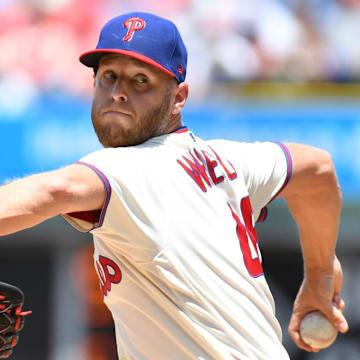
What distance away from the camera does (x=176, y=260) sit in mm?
2230

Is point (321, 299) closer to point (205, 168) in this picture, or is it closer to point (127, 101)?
point (205, 168)

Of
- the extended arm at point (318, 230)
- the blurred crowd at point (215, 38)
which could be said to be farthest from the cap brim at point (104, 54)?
the blurred crowd at point (215, 38)

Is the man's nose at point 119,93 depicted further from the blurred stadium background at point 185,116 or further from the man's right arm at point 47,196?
the blurred stadium background at point 185,116

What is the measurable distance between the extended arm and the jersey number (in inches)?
14.4

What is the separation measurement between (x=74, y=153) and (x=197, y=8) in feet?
6.92

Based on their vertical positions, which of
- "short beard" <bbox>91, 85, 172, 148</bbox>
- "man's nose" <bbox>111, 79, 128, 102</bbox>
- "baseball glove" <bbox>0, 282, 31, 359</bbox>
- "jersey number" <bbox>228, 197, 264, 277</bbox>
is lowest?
"baseball glove" <bbox>0, 282, 31, 359</bbox>

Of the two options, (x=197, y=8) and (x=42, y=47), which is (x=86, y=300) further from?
(x=197, y=8)

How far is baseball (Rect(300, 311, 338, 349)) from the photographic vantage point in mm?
2963

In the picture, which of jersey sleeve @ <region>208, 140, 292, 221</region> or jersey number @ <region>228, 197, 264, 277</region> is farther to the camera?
jersey sleeve @ <region>208, 140, 292, 221</region>

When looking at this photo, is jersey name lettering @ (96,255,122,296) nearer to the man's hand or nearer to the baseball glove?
the baseball glove

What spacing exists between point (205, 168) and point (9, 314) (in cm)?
75

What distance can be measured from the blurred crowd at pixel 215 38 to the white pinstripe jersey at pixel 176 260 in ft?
15.8

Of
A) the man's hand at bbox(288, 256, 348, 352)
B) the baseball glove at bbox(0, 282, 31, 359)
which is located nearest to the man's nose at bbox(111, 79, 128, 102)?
the baseball glove at bbox(0, 282, 31, 359)

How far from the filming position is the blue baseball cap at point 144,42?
236 cm
